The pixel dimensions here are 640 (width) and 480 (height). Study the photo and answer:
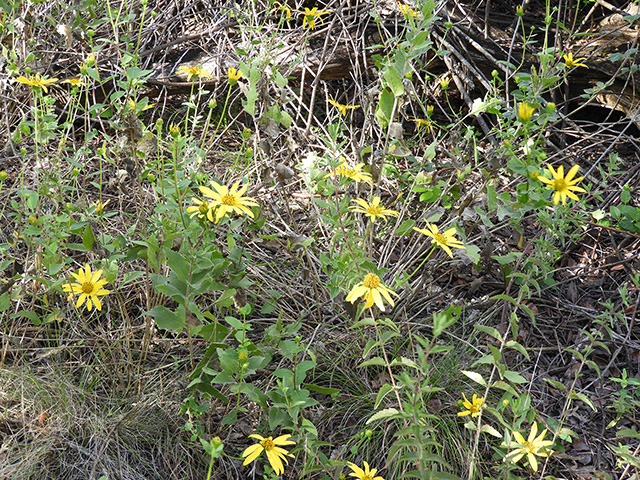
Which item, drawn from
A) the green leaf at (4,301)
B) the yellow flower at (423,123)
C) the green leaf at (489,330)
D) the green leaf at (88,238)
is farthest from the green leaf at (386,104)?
the green leaf at (4,301)

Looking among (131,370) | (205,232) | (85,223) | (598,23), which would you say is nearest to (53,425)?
(131,370)

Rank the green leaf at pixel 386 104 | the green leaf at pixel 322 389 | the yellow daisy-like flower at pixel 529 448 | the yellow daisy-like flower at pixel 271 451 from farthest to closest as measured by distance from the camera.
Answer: the green leaf at pixel 386 104, the green leaf at pixel 322 389, the yellow daisy-like flower at pixel 529 448, the yellow daisy-like flower at pixel 271 451

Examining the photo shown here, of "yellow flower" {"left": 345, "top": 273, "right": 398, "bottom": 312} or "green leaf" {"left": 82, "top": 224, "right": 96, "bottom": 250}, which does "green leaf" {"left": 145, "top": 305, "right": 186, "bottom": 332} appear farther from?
"yellow flower" {"left": 345, "top": 273, "right": 398, "bottom": 312}

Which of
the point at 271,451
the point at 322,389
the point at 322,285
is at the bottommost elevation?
the point at 322,285

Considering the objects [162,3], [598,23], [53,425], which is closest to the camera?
[53,425]

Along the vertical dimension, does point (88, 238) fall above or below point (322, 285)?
above

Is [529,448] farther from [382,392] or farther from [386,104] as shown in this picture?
[386,104]

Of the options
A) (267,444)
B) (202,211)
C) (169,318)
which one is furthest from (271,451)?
(202,211)

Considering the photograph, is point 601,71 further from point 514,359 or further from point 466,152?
point 514,359

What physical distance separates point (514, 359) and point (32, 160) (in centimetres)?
232

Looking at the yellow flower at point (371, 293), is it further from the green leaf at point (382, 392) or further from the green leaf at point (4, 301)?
the green leaf at point (4, 301)

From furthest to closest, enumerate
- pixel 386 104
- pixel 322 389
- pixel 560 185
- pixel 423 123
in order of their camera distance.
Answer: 1. pixel 423 123
2. pixel 386 104
3. pixel 322 389
4. pixel 560 185

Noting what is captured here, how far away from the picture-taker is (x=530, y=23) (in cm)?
320

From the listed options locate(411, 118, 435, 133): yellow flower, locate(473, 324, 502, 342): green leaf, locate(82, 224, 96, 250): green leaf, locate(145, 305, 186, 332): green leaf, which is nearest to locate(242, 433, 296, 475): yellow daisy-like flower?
locate(145, 305, 186, 332): green leaf
